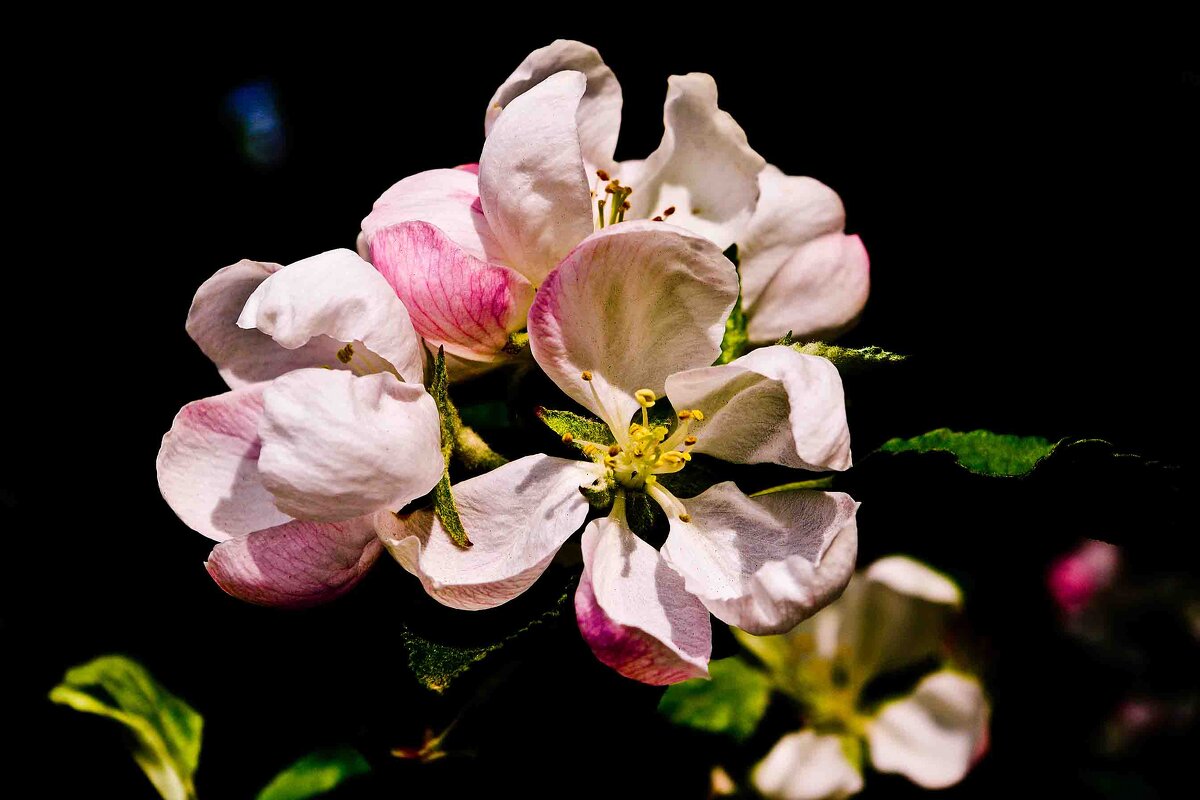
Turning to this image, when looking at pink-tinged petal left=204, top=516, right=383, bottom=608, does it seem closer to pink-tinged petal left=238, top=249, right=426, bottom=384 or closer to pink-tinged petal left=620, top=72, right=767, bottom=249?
pink-tinged petal left=238, top=249, right=426, bottom=384

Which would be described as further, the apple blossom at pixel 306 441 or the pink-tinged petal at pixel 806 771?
the pink-tinged petal at pixel 806 771

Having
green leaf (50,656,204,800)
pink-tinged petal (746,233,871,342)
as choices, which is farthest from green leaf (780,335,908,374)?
green leaf (50,656,204,800)

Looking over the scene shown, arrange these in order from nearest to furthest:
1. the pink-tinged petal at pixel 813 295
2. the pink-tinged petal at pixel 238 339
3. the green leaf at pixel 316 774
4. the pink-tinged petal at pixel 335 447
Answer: the pink-tinged petal at pixel 335 447 < the pink-tinged petal at pixel 238 339 < the pink-tinged petal at pixel 813 295 < the green leaf at pixel 316 774

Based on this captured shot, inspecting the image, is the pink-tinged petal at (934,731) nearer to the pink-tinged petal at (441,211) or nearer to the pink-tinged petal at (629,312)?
the pink-tinged petal at (629,312)

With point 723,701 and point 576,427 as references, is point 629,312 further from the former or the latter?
point 723,701

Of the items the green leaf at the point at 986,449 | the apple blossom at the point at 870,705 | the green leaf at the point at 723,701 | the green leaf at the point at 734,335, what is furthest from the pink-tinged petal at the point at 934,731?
the green leaf at the point at 734,335

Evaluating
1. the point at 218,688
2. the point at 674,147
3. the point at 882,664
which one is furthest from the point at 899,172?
the point at 218,688

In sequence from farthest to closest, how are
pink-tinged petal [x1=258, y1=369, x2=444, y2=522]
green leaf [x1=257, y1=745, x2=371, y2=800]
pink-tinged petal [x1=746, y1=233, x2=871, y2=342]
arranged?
green leaf [x1=257, y1=745, x2=371, y2=800], pink-tinged petal [x1=746, y1=233, x2=871, y2=342], pink-tinged petal [x1=258, y1=369, x2=444, y2=522]
